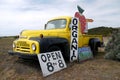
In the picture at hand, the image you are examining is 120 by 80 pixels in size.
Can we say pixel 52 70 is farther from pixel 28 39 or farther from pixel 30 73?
pixel 28 39

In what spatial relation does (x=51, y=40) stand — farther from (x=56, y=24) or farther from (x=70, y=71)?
(x=56, y=24)

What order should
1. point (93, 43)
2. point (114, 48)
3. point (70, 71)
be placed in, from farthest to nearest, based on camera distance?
point (93, 43) → point (114, 48) → point (70, 71)

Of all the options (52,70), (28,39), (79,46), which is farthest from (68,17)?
(52,70)

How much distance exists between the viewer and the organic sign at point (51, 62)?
26.9 feet

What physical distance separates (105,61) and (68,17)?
8.08 ft

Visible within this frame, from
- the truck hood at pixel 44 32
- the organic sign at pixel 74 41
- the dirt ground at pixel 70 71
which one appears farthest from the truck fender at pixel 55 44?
the dirt ground at pixel 70 71

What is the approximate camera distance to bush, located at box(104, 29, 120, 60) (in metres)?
10.2

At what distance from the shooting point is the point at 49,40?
8828 mm

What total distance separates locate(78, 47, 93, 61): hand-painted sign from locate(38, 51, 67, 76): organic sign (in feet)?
3.97

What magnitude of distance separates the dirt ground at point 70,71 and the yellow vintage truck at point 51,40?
0.56 metres

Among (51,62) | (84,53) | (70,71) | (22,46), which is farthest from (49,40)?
(84,53)

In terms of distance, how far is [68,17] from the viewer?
34.3 feet

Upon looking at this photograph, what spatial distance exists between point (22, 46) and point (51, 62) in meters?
1.36

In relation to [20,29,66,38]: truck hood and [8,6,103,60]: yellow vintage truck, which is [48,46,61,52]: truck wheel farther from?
[20,29,66,38]: truck hood
